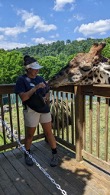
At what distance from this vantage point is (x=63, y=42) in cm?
10844

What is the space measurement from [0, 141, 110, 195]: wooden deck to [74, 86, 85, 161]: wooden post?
0.20 m

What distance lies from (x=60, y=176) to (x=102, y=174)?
544 mm

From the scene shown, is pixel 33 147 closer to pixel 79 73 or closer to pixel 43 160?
pixel 43 160

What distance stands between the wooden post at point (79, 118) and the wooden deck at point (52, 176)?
20cm

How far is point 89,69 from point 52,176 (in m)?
1.46

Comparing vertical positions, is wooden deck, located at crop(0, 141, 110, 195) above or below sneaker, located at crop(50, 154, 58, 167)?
below

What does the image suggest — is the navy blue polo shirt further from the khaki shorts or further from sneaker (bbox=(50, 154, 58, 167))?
sneaker (bbox=(50, 154, 58, 167))

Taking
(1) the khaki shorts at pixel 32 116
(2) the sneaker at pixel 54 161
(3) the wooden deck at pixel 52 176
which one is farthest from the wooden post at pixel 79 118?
(1) the khaki shorts at pixel 32 116

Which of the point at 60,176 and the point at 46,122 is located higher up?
the point at 46,122

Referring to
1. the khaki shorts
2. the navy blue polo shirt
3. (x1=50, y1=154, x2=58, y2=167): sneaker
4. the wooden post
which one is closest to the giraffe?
the wooden post

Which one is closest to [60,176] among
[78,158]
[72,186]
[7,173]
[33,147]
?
[72,186]

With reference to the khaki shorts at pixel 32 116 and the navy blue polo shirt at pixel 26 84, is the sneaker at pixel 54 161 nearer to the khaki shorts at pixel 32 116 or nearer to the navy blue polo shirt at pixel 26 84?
the khaki shorts at pixel 32 116

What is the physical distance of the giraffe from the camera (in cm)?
264

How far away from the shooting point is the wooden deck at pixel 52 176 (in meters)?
2.60
